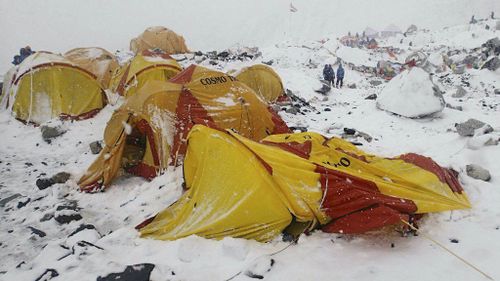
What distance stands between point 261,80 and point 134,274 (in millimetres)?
9364

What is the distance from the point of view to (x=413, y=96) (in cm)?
1086

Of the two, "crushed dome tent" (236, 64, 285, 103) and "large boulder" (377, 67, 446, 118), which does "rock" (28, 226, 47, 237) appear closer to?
"crushed dome tent" (236, 64, 285, 103)

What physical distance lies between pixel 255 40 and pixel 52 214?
44671 millimetres

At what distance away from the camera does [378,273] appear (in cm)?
356

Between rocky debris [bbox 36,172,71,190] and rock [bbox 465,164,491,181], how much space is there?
7.03 meters

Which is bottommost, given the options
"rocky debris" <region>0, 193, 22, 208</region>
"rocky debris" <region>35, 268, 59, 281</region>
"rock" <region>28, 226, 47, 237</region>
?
"rock" <region>28, 226, 47, 237</region>

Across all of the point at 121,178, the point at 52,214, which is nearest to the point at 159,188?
the point at 121,178

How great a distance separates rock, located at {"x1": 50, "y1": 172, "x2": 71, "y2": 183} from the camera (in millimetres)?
6922

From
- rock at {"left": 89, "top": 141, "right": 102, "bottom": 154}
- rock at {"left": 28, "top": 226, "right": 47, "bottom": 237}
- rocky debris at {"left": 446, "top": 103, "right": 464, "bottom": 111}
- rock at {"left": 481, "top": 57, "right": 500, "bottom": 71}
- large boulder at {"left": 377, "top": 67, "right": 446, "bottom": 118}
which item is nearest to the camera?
rock at {"left": 28, "top": 226, "right": 47, "bottom": 237}

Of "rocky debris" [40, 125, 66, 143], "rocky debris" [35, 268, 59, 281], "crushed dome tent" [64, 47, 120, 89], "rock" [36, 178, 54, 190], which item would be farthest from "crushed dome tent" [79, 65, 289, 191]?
"crushed dome tent" [64, 47, 120, 89]

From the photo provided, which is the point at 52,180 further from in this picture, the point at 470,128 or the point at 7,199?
the point at 470,128

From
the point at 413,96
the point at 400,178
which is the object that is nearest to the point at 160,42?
the point at 413,96

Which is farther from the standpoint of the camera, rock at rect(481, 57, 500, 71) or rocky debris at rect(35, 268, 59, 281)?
rock at rect(481, 57, 500, 71)

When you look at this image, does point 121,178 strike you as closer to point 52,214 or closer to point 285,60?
point 52,214
